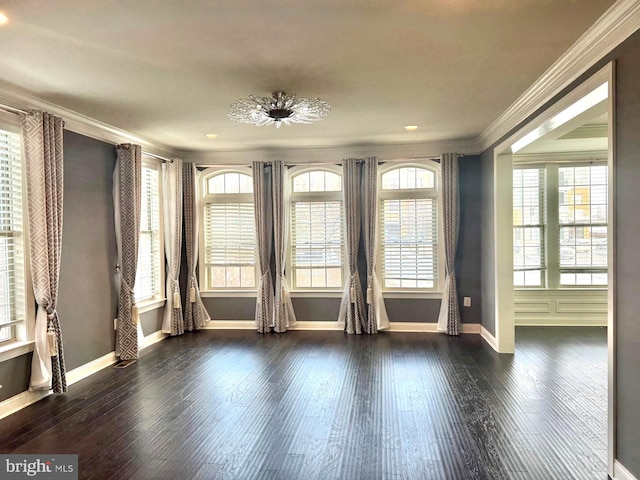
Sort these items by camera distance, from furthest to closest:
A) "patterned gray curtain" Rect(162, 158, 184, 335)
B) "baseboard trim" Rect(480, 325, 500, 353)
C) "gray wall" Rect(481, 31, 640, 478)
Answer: "patterned gray curtain" Rect(162, 158, 184, 335) → "baseboard trim" Rect(480, 325, 500, 353) → "gray wall" Rect(481, 31, 640, 478)

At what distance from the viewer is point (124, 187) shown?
4.66 metres

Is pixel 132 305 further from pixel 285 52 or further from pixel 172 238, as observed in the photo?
pixel 285 52

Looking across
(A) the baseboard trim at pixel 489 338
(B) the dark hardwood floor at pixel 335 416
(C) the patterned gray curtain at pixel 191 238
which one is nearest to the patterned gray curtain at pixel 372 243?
(B) the dark hardwood floor at pixel 335 416

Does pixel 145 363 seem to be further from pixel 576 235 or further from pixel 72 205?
pixel 576 235

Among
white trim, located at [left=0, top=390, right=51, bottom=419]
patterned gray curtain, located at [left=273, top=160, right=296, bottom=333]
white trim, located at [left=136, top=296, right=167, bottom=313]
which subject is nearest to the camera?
white trim, located at [left=0, top=390, right=51, bottom=419]

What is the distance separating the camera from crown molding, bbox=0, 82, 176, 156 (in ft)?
10.9

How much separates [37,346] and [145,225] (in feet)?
7.08

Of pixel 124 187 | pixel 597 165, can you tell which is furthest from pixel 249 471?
pixel 597 165

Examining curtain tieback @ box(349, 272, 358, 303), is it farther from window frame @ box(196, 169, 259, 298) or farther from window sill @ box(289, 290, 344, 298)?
window frame @ box(196, 169, 259, 298)

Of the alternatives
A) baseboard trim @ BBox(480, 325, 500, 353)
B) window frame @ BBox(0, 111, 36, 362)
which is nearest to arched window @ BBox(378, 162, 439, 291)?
baseboard trim @ BBox(480, 325, 500, 353)

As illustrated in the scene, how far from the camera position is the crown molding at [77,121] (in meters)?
3.33

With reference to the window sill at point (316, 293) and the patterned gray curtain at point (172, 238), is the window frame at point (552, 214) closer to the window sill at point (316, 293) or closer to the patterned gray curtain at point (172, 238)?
the window sill at point (316, 293)

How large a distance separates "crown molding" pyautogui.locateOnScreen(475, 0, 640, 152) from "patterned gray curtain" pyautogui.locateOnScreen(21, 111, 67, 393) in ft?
14.0

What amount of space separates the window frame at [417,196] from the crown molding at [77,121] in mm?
3270
